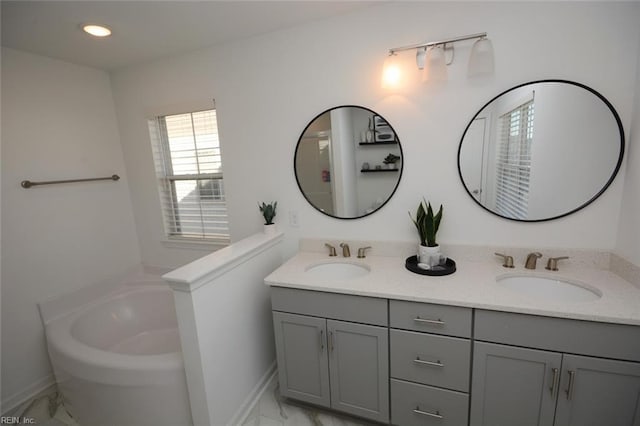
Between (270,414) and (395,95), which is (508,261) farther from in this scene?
(270,414)

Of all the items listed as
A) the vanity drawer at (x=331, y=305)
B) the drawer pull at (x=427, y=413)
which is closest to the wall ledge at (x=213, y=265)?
the vanity drawer at (x=331, y=305)

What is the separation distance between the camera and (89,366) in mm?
1513

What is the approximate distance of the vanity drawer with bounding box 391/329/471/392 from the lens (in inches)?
49.7

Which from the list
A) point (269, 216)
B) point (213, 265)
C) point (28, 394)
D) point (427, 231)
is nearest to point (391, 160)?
point (427, 231)

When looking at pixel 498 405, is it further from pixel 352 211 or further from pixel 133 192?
pixel 133 192

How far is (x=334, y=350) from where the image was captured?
148 cm

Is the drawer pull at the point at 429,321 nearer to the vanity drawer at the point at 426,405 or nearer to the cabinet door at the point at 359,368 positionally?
the cabinet door at the point at 359,368

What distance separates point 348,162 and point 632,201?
1.43 metres

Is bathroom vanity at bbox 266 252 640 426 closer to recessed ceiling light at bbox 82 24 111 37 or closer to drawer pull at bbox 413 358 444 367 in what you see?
drawer pull at bbox 413 358 444 367

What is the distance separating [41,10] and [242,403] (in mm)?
2408

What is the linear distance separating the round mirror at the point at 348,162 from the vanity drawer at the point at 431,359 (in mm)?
804

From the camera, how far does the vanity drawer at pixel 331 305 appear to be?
4.50ft

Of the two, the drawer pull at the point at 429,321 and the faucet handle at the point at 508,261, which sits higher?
the faucet handle at the point at 508,261

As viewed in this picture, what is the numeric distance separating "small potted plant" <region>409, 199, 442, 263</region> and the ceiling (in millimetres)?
1267
